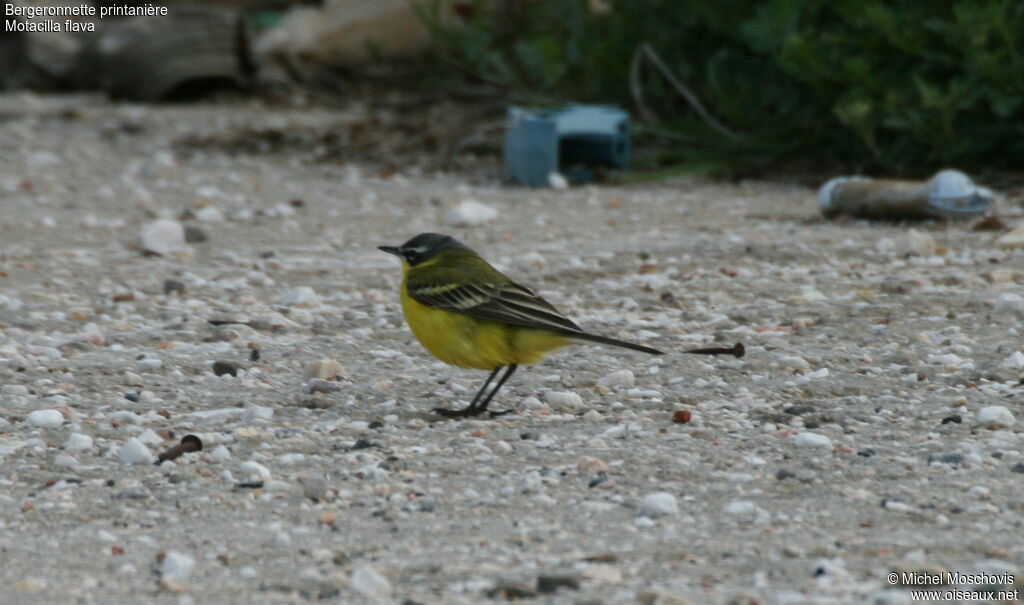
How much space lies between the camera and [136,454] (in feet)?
14.7

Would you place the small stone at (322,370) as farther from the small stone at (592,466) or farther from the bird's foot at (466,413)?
the small stone at (592,466)

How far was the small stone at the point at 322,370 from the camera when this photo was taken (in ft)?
18.0

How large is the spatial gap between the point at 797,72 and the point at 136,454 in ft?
20.9

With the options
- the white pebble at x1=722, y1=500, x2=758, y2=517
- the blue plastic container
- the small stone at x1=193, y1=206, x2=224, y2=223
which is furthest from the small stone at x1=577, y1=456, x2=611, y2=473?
the blue plastic container

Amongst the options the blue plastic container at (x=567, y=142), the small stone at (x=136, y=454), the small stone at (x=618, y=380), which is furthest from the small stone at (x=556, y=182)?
the small stone at (x=136, y=454)

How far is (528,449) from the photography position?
4.70 meters

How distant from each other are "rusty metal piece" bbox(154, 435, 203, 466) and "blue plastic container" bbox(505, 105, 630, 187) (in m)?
5.86

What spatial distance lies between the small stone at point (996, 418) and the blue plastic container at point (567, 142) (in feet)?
18.4

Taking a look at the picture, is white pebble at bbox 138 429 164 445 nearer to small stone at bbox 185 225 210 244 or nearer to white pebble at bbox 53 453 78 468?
white pebble at bbox 53 453 78 468

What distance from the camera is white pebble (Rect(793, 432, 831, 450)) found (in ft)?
15.2

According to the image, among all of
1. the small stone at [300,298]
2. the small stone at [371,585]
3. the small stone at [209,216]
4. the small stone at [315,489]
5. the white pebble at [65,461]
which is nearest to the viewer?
the small stone at [371,585]

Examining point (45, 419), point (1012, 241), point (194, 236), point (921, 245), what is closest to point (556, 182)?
point (194, 236)

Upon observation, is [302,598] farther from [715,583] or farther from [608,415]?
[608,415]

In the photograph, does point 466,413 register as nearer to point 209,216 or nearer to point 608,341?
point 608,341
